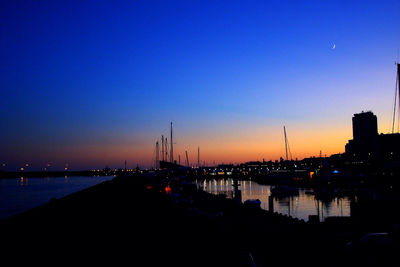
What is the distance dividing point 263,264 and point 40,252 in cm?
1413

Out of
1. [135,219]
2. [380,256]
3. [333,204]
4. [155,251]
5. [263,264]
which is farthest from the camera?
[333,204]

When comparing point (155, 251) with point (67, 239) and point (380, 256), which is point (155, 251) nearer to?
point (67, 239)

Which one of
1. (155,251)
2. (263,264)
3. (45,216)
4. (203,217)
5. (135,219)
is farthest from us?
(45,216)

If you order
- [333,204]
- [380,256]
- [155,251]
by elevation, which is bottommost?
[333,204]

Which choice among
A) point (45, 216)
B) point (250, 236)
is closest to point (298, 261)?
point (250, 236)

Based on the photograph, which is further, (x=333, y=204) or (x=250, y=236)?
(x=333, y=204)

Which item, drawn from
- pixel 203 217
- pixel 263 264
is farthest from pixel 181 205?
pixel 263 264

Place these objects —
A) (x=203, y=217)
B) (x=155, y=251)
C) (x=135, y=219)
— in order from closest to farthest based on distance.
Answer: (x=155, y=251), (x=203, y=217), (x=135, y=219)

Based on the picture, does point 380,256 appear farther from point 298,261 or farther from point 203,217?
point 203,217

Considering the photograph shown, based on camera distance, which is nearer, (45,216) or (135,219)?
(135,219)

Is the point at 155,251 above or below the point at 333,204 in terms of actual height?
above

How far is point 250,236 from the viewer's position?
74.8 feet

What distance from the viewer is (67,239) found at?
84.2 ft

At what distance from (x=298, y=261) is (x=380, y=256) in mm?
3601
